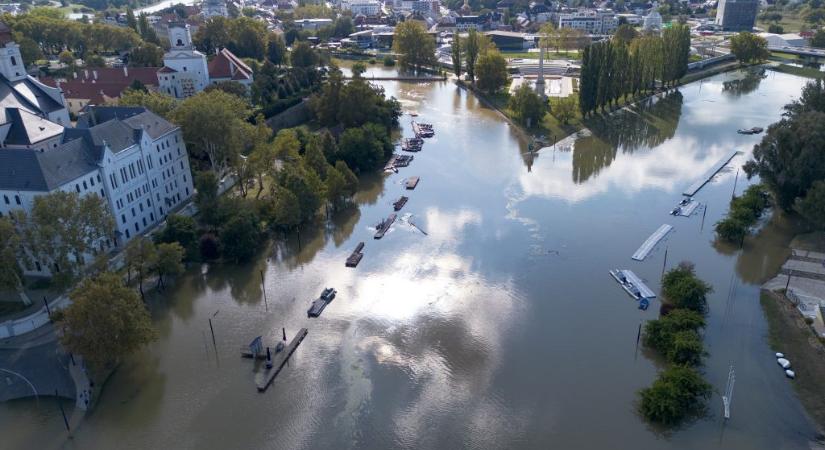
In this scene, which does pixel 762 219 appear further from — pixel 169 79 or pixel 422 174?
pixel 169 79

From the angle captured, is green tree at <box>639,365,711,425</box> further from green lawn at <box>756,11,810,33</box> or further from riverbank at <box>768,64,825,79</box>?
green lawn at <box>756,11,810,33</box>

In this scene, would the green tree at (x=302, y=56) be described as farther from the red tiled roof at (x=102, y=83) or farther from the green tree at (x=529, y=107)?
the green tree at (x=529, y=107)

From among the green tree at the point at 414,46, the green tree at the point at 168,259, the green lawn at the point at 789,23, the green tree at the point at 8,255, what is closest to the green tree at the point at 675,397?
the green tree at the point at 168,259

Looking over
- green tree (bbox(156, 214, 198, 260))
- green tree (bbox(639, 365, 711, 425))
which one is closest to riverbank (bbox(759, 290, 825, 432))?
green tree (bbox(639, 365, 711, 425))

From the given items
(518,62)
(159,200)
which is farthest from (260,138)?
(518,62)

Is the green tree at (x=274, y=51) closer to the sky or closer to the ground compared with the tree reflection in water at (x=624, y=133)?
closer to the sky

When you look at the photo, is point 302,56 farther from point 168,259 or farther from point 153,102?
point 168,259

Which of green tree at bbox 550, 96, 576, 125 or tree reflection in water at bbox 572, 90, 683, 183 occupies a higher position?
green tree at bbox 550, 96, 576, 125

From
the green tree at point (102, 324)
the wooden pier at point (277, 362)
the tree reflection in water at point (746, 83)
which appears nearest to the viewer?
the green tree at point (102, 324)
